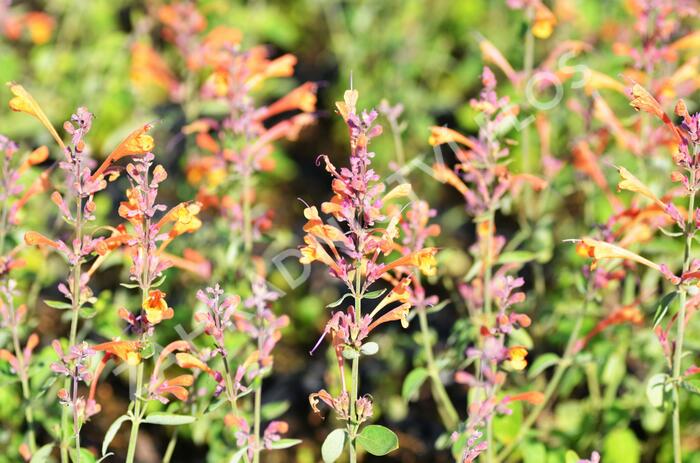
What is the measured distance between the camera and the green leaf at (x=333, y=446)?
2.80 metres

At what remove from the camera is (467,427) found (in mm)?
3303

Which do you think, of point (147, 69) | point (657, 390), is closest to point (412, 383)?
point (657, 390)

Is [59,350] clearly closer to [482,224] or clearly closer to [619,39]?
[482,224]

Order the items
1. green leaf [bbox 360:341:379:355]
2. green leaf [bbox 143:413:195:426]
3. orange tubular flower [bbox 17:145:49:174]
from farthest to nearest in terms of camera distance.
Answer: orange tubular flower [bbox 17:145:49:174] → green leaf [bbox 143:413:195:426] → green leaf [bbox 360:341:379:355]

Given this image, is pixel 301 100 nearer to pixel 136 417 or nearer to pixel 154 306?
pixel 154 306

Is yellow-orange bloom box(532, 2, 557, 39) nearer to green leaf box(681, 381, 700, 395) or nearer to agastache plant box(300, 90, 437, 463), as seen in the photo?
agastache plant box(300, 90, 437, 463)

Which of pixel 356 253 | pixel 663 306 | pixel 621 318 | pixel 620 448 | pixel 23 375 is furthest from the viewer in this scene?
pixel 620 448

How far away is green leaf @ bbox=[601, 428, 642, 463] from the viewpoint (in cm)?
386

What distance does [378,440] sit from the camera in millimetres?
2799

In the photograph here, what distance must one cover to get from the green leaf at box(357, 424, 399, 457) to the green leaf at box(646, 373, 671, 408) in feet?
3.46

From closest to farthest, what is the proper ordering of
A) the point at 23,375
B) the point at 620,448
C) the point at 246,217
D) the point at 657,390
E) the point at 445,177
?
the point at 657,390 → the point at 23,375 → the point at 445,177 → the point at 620,448 → the point at 246,217

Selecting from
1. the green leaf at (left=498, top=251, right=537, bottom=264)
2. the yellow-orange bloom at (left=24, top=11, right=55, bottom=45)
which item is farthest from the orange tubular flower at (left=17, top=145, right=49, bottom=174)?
the yellow-orange bloom at (left=24, top=11, right=55, bottom=45)

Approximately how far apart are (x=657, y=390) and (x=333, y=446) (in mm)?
1281

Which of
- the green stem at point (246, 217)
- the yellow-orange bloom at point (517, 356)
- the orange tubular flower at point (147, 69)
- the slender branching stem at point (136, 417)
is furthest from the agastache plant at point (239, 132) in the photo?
the yellow-orange bloom at point (517, 356)
